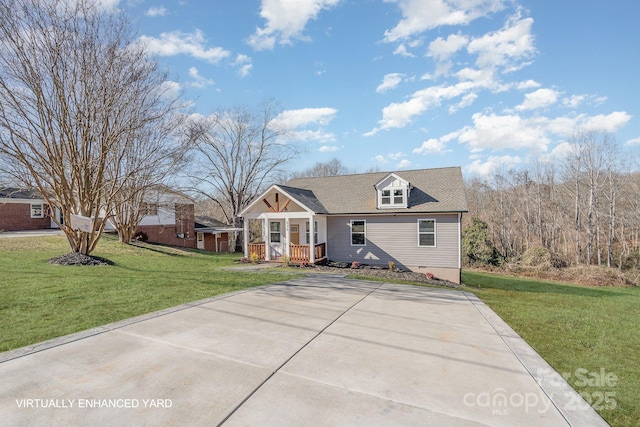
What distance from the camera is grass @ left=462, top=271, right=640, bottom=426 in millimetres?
3648

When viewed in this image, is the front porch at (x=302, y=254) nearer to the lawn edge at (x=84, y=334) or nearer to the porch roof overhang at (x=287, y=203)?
the porch roof overhang at (x=287, y=203)

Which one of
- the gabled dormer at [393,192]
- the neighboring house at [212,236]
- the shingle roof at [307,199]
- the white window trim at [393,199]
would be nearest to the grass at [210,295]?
the shingle roof at [307,199]

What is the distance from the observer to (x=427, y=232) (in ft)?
50.0

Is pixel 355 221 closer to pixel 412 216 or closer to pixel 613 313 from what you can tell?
pixel 412 216

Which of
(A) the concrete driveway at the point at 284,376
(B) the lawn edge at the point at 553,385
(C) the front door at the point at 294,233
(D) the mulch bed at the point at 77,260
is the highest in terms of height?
(C) the front door at the point at 294,233

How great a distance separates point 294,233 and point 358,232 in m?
3.53

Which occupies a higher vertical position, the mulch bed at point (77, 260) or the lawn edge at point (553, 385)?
the mulch bed at point (77, 260)

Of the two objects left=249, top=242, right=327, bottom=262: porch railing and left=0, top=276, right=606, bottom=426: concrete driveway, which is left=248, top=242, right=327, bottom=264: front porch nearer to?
left=249, top=242, right=327, bottom=262: porch railing

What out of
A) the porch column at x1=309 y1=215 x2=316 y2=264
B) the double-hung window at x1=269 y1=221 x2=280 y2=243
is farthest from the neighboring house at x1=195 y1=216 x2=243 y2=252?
the porch column at x1=309 y1=215 x2=316 y2=264

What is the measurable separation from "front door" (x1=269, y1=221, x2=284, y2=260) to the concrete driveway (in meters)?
10.6

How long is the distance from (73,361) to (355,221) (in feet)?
44.7

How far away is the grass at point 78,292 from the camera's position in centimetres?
526

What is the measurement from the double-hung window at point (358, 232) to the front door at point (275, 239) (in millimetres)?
3901

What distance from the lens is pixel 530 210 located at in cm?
2639
